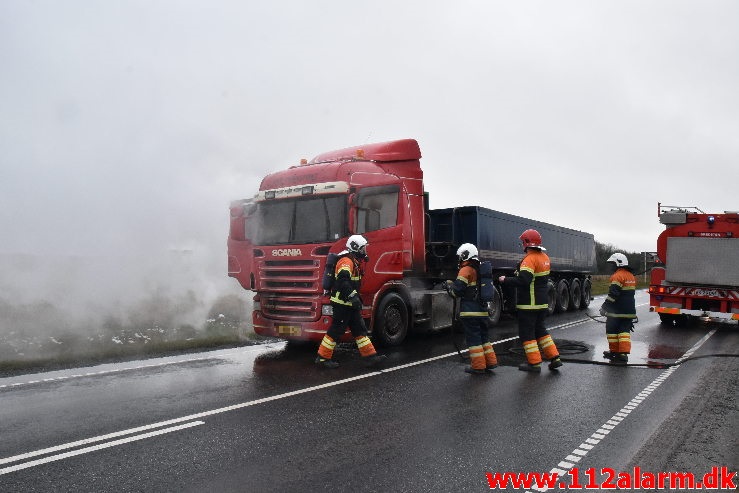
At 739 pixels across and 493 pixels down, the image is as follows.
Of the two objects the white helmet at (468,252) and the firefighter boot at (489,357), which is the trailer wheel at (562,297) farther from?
the white helmet at (468,252)

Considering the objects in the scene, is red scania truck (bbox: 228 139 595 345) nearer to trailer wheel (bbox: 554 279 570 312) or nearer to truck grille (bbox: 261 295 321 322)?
truck grille (bbox: 261 295 321 322)

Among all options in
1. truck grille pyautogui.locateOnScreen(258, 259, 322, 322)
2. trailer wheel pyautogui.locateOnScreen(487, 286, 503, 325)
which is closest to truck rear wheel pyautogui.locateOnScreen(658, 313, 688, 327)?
trailer wheel pyautogui.locateOnScreen(487, 286, 503, 325)

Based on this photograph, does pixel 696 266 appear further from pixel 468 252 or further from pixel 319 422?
pixel 319 422

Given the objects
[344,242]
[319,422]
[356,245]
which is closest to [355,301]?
[356,245]

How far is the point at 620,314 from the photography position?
862 cm

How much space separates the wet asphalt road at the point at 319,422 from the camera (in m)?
4.04

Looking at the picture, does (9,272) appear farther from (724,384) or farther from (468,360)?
(724,384)

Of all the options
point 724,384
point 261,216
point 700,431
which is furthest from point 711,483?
point 261,216

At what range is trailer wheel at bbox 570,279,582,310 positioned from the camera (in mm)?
17984

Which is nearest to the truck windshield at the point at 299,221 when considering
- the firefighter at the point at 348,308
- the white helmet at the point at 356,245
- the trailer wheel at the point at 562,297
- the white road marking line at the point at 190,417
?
the white helmet at the point at 356,245

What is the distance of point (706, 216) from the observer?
1342cm

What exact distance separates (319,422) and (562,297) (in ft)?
44.2

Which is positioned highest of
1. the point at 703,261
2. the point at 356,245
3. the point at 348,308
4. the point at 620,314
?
the point at 356,245

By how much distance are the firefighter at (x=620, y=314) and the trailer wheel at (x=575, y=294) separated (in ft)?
31.2
